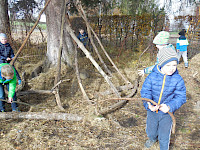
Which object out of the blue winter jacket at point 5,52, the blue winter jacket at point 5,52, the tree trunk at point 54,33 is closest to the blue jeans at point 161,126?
the blue winter jacket at point 5,52

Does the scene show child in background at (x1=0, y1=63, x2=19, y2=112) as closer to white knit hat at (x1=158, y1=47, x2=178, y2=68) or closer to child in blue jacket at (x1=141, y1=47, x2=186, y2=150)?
child in blue jacket at (x1=141, y1=47, x2=186, y2=150)

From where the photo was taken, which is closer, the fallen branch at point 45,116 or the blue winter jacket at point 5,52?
the fallen branch at point 45,116

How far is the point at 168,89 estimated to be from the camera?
1.90 metres

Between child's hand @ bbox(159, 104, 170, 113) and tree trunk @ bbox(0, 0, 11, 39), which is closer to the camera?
child's hand @ bbox(159, 104, 170, 113)

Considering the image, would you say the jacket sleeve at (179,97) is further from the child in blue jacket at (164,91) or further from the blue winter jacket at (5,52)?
the blue winter jacket at (5,52)

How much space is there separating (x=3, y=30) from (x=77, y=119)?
5827mm

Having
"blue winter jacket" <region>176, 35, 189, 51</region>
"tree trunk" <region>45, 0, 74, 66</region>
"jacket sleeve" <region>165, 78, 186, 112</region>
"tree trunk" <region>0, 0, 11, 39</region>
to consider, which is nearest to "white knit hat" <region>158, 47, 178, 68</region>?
"jacket sleeve" <region>165, 78, 186, 112</region>

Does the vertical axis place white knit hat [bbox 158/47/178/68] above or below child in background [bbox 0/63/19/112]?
above

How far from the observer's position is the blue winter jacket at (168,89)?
186cm

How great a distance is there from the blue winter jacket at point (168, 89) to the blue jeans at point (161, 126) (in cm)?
20

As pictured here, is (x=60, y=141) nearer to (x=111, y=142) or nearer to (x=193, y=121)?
(x=111, y=142)

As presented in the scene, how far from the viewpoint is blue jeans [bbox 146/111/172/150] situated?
2.01 metres

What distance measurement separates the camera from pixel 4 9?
7344 millimetres

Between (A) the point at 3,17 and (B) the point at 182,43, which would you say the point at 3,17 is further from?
(B) the point at 182,43
